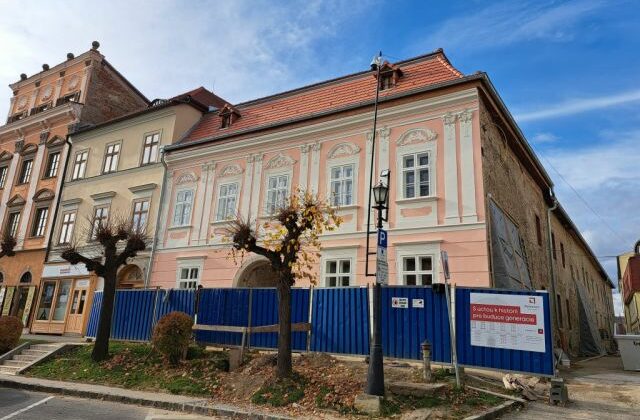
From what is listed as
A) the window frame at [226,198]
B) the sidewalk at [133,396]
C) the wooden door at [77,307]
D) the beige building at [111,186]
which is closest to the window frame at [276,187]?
the window frame at [226,198]

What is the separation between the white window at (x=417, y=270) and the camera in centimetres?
1381

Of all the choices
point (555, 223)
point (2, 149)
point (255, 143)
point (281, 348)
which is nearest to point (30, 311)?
point (2, 149)

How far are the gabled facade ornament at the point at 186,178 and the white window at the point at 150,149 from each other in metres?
2.03

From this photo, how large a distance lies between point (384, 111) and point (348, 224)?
14.0ft

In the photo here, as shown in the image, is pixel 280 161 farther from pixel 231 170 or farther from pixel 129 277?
pixel 129 277

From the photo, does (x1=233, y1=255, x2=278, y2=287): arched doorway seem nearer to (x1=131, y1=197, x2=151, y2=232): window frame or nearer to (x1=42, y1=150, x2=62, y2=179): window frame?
(x1=131, y1=197, x2=151, y2=232): window frame

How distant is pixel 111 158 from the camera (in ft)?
76.8

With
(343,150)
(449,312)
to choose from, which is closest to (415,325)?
(449,312)

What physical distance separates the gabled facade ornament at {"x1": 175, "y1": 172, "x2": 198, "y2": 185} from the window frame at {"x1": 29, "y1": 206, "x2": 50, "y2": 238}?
9604mm

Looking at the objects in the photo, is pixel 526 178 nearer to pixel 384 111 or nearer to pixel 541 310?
pixel 384 111

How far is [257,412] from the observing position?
26.2 feet

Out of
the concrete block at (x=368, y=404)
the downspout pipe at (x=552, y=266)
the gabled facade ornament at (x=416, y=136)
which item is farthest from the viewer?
the downspout pipe at (x=552, y=266)

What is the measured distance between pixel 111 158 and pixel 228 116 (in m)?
7.11

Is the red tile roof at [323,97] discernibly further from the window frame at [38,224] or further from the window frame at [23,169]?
the window frame at [23,169]
